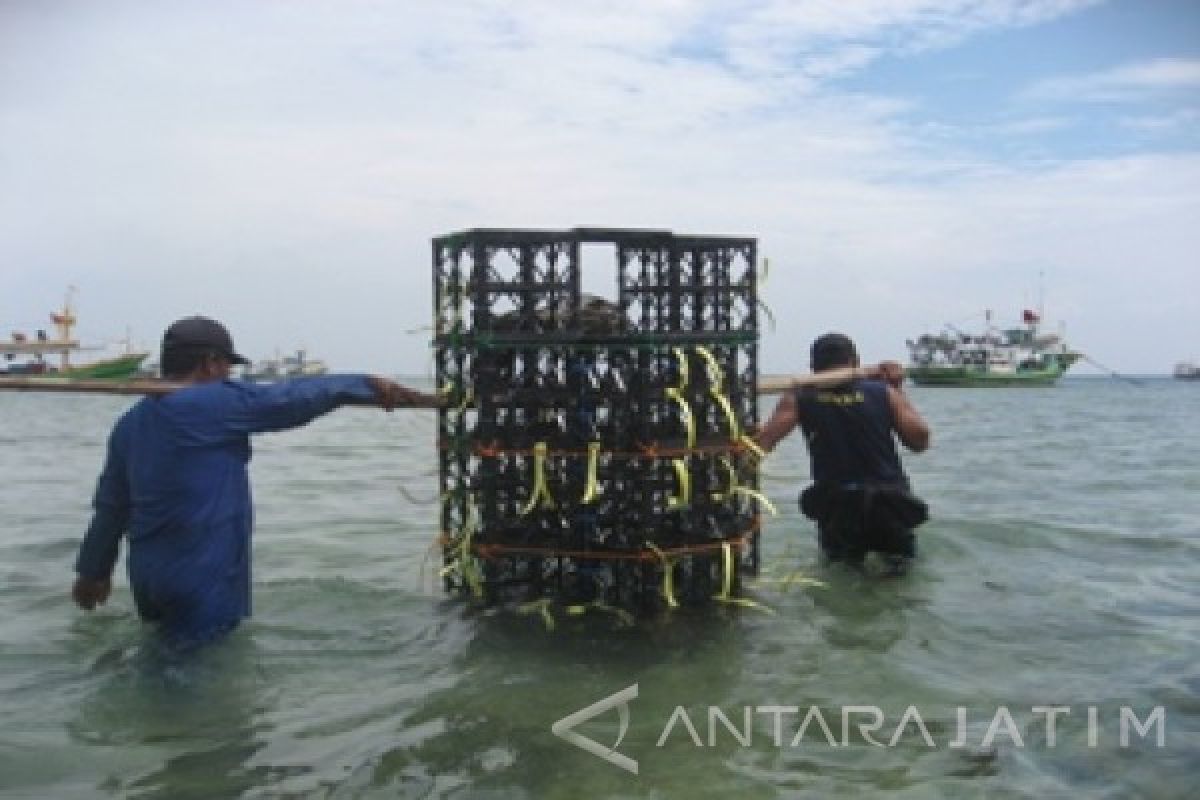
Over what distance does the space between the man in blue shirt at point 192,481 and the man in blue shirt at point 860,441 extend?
382 centimetres

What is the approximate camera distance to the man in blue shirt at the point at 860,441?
7.80 meters

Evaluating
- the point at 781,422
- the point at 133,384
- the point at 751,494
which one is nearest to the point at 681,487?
the point at 751,494

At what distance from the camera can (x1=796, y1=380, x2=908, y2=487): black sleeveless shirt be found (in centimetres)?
783

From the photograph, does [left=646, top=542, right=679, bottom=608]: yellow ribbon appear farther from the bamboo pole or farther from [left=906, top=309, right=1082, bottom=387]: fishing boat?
[left=906, top=309, right=1082, bottom=387]: fishing boat

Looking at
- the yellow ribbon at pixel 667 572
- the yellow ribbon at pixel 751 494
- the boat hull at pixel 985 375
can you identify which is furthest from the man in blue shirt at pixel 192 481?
the boat hull at pixel 985 375

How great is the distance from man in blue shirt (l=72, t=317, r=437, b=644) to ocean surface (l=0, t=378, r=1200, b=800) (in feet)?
1.25

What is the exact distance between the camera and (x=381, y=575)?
8.79 m

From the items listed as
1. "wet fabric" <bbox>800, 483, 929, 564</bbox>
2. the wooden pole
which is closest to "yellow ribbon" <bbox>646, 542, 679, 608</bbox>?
the wooden pole

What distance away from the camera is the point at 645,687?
5.36 metres

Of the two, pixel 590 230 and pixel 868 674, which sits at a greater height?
pixel 590 230

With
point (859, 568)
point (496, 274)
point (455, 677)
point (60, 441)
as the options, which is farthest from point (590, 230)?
point (60, 441)

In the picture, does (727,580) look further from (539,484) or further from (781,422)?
(781,422)

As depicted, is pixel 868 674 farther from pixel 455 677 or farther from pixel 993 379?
pixel 993 379

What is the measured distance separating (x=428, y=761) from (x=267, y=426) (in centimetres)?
189
